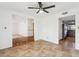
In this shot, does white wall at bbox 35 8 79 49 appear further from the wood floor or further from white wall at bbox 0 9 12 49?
white wall at bbox 0 9 12 49

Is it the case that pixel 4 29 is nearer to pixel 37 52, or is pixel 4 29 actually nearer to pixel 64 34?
pixel 37 52

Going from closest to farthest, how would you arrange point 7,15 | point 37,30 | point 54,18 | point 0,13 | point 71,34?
1. point 0,13
2. point 7,15
3. point 54,18
4. point 37,30
5. point 71,34

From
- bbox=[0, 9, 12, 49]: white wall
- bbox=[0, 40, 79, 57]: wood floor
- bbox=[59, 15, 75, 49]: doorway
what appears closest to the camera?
bbox=[0, 40, 79, 57]: wood floor

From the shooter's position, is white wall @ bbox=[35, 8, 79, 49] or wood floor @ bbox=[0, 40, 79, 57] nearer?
wood floor @ bbox=[0, 40, 79, 57]

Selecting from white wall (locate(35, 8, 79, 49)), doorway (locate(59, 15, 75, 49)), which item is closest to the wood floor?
doorway (locate(59, 15, 75, 49))

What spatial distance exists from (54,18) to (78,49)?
2594mm

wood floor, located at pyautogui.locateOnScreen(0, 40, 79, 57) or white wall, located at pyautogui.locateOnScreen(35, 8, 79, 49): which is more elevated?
white wall, located at pyautogui.locateOnScreen(35, 8, 79, 49)

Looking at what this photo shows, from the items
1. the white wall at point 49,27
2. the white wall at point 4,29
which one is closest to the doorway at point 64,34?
the white wall at point 49,27

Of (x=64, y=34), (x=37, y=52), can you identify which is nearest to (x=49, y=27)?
(x=37, y=52)

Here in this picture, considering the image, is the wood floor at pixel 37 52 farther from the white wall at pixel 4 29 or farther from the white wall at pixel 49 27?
the white wall at pixel 49 27

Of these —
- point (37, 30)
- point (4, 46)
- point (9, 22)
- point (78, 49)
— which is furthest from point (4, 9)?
point (78, 49)

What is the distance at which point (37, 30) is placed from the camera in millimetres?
6602

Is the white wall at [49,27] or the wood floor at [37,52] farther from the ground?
the white wall at [49,27]

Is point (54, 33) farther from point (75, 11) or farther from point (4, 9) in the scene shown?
point (4, 9)
